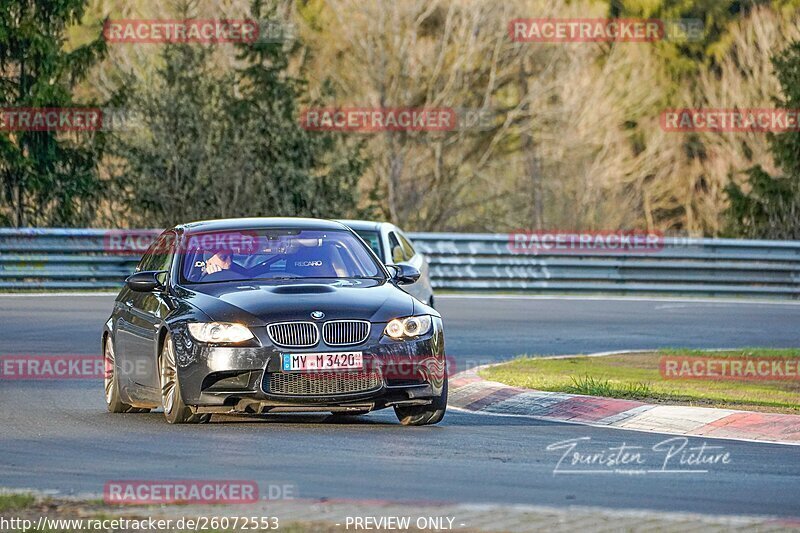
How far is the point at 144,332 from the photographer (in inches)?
506

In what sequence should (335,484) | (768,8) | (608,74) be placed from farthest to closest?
1. (768,8)
2. (608,74)
3. (335,484)

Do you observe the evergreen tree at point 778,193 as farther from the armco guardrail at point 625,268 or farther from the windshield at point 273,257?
the windshield at point 273,257

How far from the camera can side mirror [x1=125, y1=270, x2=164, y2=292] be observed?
12.8 meters

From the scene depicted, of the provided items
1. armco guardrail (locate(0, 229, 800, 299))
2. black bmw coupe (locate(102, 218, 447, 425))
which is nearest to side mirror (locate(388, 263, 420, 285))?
black bmw coupe (locate(102, 218, 447, 425))

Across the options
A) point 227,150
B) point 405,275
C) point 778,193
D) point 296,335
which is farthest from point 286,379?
point 778,193

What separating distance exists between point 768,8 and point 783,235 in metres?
25.0

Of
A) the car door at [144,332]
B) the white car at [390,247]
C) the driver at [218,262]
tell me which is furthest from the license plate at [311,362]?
the white car at [390,247]

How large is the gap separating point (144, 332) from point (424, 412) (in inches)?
86.5

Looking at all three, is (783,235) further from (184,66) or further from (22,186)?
(22,186)

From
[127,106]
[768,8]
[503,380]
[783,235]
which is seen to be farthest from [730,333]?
[768,8]

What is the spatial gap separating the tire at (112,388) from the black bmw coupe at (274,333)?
0.08 ft

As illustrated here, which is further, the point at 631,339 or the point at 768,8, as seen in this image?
the point at 768,8

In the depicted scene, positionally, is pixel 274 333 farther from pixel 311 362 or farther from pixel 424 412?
pixel 424 412

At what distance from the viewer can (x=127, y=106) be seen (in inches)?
1446
